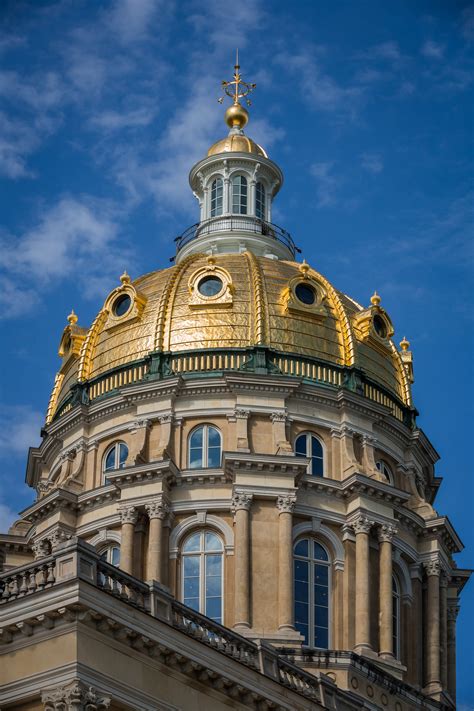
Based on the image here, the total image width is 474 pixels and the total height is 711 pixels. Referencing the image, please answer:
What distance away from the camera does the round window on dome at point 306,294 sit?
6219 cm

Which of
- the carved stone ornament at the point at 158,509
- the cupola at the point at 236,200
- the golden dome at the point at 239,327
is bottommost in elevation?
the carved stone ornament at the point at 158,509

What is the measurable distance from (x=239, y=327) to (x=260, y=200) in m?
10.1

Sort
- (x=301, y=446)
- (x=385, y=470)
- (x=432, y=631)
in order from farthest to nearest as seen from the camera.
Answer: (x=385, y=470), (x=301, y=446), (x=432, y=631)

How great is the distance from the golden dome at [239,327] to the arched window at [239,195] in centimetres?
496

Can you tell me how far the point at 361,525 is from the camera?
58219 millimetres

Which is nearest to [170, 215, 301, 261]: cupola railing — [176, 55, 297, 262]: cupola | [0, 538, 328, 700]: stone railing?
[176, 55, 297, 262]: cupola

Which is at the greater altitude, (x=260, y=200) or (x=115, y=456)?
(x=260, y=200)

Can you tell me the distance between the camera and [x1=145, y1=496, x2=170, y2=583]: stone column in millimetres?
56219

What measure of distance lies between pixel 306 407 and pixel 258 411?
1747mm

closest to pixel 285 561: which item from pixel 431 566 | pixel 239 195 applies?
pixel 431 566

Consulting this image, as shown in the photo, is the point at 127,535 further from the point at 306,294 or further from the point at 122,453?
the point at 306,294

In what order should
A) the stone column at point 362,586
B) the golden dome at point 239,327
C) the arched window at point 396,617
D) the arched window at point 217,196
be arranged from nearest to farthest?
the stone column at point 362,586
the arched window at point 396,617
the golden dome at point 239,327
the arched window at point 217,196

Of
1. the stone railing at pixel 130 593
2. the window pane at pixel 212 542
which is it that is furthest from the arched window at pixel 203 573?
the stone railing at pixel 130 593

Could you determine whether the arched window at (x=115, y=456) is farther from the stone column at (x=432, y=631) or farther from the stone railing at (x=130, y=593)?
the stone railing at (x=130, y=593)
